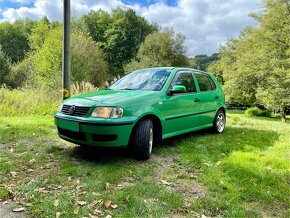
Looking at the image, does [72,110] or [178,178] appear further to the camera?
[72,110]

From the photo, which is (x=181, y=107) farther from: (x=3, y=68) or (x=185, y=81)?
(x=3, y=68)

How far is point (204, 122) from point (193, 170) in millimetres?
2092

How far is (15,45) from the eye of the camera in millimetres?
45125

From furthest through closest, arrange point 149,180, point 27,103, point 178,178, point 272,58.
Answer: point 272,58 < point 27,103 < point 178,178 < point 149,180

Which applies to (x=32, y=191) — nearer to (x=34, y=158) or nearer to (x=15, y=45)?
(x=34, y=158)

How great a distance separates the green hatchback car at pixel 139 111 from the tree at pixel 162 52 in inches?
1147

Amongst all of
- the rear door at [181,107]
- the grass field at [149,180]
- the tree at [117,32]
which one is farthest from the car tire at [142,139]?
the tree at [117,32]

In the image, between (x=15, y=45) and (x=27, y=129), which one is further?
(x=15, y=45)

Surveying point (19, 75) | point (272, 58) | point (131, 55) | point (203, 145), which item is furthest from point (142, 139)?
point (131, 55)

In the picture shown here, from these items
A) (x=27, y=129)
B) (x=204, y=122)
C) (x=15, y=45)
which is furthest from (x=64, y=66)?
(x=15, y=45)

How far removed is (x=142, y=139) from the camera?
3959 millimetres

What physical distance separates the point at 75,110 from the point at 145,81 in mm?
1549

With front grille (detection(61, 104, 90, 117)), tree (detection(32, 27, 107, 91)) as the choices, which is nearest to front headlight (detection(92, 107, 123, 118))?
front grille (detection(61, 104, 90, 117))

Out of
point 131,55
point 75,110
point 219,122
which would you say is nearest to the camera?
point 75,110
